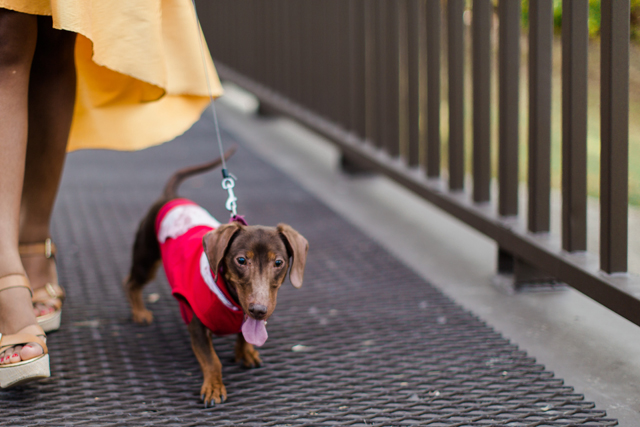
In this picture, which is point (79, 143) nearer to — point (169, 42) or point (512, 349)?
point (169, 42)

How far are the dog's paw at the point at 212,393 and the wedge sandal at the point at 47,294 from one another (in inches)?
20.5

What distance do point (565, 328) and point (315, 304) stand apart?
75 centimetres

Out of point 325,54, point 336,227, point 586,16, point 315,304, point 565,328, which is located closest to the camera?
point 586,16

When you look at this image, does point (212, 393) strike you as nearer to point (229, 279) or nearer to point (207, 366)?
point (207, 366)

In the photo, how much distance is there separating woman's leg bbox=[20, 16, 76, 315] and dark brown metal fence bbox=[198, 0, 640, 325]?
4.35ft

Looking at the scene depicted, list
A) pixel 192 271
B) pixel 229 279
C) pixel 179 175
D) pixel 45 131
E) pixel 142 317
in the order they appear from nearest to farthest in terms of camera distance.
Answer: pixel 229 279 → pixel 192 271 → pixel 45 131 → pixel 142 317 → pixel 179 175

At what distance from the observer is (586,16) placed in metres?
1.92

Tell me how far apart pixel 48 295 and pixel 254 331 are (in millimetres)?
677

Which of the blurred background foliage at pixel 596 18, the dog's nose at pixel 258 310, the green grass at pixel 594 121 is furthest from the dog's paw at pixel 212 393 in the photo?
the blurred background foliage at pixel 596 18

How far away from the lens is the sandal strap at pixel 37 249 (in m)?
1.98

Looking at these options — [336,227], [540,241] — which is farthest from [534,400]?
[336,227]

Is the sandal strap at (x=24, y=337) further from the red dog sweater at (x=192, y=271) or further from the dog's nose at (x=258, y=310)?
the dog's nose at (x=258, y=310)

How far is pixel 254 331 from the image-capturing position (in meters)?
1.64

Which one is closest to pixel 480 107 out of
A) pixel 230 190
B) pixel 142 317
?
pixel 230 190
